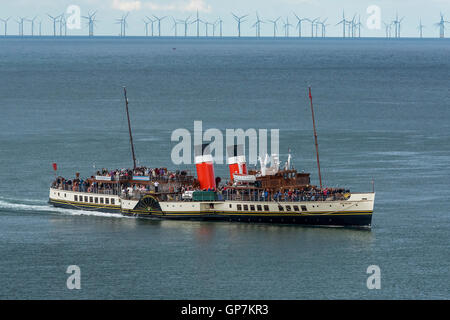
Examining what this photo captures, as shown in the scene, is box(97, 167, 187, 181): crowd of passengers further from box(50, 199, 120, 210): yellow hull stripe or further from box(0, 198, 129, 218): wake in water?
box(0, 198, 129, 218): wake in water

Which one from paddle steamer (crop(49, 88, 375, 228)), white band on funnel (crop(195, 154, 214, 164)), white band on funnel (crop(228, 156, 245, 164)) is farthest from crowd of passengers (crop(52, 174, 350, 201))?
white band on funnel (crop(228, 156, 245, 164))

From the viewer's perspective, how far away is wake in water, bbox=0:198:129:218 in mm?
117500

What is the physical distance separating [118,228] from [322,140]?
6722 centimetres

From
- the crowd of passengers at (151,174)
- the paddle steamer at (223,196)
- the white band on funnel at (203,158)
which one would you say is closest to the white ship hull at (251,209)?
the paddle steamer at (223,196)

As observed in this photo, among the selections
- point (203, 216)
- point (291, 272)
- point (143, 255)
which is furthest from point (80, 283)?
point (203, 216)

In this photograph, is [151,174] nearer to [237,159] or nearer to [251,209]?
[237,159]

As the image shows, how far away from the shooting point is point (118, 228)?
360 ft

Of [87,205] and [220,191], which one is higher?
[220,191]

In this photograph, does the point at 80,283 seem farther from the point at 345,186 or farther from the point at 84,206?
the point at 345,186

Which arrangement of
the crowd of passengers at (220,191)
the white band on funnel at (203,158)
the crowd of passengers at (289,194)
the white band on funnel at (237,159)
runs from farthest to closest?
the white band on funnel at (237,159) → the white band on funnel at (203,158) → the crowd of passengers at (220,191) → the crowd of passengers at (289,194)

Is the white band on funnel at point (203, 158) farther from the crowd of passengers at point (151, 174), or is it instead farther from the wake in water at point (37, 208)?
the wake in water at point (37, 208)

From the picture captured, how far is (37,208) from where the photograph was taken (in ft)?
391

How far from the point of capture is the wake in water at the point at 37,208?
11750cm

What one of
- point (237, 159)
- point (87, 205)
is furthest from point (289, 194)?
point (87, 205)
